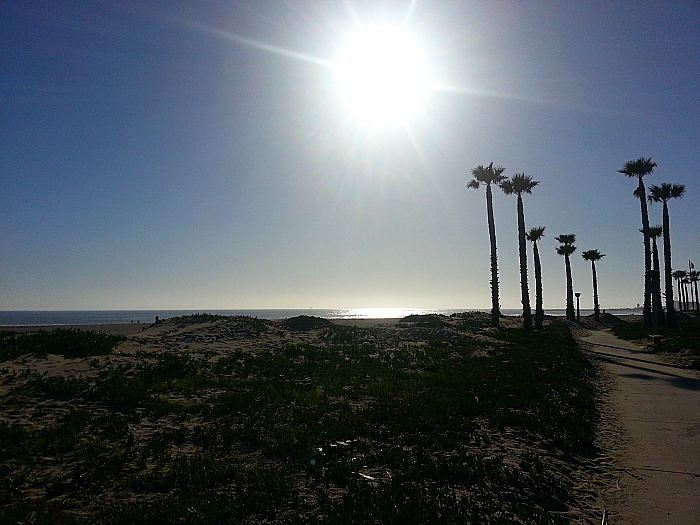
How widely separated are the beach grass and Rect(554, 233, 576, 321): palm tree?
46.7m

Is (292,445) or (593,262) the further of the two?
(593,262)

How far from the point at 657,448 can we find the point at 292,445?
7.40 metres

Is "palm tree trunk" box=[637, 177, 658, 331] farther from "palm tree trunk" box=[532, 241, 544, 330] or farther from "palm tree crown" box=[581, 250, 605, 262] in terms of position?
"palm tree crown" box=[581, 250, 605, 262]

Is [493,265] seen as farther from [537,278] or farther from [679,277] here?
[679,277]

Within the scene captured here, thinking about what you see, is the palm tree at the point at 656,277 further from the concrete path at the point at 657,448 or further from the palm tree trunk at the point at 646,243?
the concrete path at the point at 657,448

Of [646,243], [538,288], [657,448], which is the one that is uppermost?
[646,243]

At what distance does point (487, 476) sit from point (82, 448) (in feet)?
26.0

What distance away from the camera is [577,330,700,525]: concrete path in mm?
5805

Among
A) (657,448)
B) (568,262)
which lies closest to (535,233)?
(568,262)

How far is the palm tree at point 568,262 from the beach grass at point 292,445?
153 feet

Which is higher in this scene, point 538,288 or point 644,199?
point 644,199

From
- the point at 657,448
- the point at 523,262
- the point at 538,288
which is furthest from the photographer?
the point at 538,288

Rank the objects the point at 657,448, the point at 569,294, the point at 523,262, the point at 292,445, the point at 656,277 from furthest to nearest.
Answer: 1. the point at 569,294
2. the point at 523,262
3. the point at 656,277
4. the point at 292,445
5. the point at 657,448

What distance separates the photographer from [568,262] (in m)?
60.8
